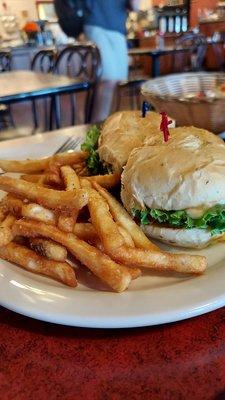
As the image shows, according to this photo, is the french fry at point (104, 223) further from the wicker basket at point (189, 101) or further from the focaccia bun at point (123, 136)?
the wicker basket at point (189, 101)

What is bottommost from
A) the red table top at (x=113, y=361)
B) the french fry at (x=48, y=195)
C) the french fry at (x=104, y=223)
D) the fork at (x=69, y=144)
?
the fork at (x=69, y=144)

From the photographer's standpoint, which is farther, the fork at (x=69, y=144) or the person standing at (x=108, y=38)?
the person standing at (x=108, y=38)

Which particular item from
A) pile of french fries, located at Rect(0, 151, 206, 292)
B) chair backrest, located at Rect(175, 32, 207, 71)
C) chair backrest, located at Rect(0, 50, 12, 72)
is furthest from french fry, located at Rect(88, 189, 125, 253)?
chair backrest, located at Rect(175, 32, 207, 71)

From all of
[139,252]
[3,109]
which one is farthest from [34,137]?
[3,109]

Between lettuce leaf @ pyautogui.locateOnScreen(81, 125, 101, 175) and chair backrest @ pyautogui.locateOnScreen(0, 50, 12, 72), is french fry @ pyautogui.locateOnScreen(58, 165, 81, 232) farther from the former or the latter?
chair backrest @ pyautogui.locateOnScreen(0, 50, 12, 72)

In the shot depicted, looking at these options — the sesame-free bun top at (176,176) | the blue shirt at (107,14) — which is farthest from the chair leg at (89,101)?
the sesame-free bun top at (176,176)

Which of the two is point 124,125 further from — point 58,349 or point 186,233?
point 58,349

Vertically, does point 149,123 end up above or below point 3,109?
above
